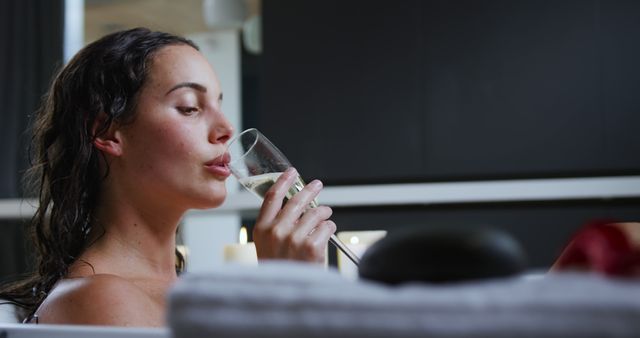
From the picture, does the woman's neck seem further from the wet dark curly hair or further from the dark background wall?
the dark background wall

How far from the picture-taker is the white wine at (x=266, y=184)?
1.14 m

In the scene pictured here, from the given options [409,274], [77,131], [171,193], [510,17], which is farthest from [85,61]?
[510,17]

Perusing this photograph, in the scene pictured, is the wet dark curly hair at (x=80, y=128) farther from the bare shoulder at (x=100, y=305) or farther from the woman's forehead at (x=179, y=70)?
the bare shoulder at (x=100, y=305)

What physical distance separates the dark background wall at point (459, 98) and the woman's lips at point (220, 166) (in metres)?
2.12

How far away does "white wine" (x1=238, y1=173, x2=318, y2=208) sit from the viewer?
45.0 inches

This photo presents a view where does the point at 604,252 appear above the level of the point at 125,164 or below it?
above

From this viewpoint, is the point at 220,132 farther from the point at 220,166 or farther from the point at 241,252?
the point at 241,252

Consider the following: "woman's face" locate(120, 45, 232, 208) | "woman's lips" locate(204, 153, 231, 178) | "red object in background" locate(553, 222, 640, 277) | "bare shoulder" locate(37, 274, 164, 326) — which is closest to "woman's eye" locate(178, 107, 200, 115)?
"woman's face" locate(120, 45, 232, 208)

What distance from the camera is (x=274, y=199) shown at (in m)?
1.07

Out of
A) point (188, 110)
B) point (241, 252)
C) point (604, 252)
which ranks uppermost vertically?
point (604, 252)

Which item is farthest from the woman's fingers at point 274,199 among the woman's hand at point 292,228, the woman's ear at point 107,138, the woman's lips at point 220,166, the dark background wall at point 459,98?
the dark background wall at point 459,98

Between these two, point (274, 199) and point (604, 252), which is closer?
point (604, 252)

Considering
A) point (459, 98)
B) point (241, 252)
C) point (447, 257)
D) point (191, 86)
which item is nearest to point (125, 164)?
point (191, 86)

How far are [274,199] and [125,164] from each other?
1.36 feet
